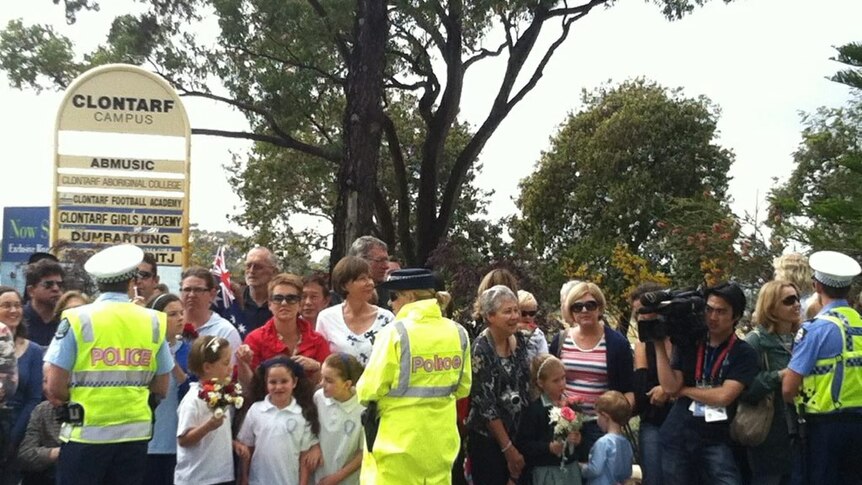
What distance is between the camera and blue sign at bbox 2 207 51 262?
19.8 m

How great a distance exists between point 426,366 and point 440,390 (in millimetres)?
181

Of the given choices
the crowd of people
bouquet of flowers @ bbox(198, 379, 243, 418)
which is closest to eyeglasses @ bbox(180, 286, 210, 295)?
the crowd of people

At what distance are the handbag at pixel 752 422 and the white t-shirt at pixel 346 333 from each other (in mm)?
2365

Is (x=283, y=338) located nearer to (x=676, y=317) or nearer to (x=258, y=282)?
(x=258, y=282)

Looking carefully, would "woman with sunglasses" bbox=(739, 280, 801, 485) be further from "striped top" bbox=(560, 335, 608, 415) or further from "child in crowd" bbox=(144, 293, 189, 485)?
"child in crowd" bbox=(144, 293, 189, 485)

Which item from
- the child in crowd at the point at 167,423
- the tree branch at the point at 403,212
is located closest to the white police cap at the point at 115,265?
the child in crowd at the point at 167,423

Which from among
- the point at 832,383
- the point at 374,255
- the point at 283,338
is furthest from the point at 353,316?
the point at 832,383

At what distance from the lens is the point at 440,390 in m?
5.74

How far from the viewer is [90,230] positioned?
36.1 ft

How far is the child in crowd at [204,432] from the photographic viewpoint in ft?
21.4

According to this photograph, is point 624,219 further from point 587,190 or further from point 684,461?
point 684,461

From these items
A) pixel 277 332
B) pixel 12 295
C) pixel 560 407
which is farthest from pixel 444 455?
pixel 12 295

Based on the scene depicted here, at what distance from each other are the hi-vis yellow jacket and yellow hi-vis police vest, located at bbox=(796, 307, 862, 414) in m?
2.54

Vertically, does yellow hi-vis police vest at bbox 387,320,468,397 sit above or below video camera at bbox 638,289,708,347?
below
